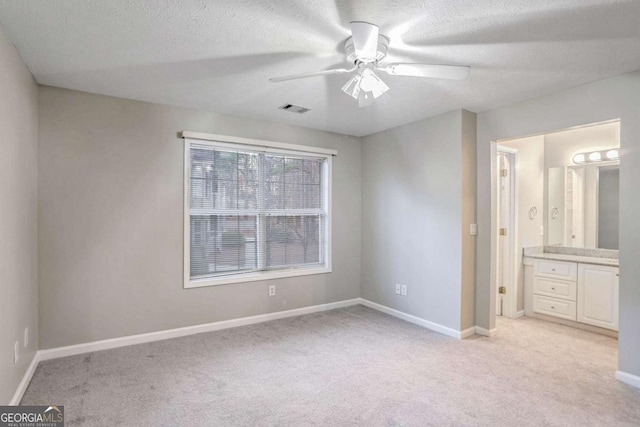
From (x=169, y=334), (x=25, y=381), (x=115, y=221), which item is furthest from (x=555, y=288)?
(x=25, y=381)

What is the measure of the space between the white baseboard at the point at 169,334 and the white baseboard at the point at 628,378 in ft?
9.41

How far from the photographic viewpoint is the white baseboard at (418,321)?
3578 millimetres

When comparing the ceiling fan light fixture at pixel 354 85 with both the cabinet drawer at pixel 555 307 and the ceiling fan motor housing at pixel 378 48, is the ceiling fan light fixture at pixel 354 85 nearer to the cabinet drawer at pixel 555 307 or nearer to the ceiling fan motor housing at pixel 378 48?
the ceiling fan motor housing at pixel 378 48

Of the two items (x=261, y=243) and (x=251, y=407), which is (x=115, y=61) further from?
(x=251, y=407)

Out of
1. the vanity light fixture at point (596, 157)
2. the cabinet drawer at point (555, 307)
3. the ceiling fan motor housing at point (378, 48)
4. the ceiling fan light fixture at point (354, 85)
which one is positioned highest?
the ceiling fan motor housing at point (378, 48)

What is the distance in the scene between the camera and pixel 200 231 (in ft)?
12.2

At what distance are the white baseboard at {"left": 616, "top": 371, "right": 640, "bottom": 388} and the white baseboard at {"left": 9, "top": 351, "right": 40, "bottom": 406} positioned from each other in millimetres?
4294

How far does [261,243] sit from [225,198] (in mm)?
694

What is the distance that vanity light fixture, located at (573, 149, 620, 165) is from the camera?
Result: 13.0 feet

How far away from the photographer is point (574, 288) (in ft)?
12.9

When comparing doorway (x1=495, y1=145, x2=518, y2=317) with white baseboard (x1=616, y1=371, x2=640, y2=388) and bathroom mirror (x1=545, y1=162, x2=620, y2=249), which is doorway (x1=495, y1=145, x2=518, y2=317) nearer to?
bathroom mirror (x1=545, y1=162, x2=620, y2=249)

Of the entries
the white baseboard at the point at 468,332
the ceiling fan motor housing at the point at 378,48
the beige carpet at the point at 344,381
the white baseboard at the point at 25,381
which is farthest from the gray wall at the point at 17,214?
the white baseboard at the point at 468,332

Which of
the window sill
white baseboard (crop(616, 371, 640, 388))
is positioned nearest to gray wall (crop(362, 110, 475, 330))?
the window sill

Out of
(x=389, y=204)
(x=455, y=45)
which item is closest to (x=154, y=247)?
(x=389, y=204)
